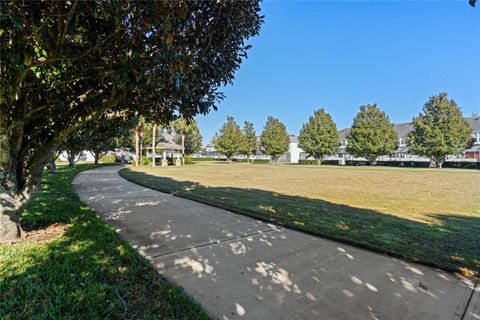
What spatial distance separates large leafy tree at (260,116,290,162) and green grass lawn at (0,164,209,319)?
51.7 meters

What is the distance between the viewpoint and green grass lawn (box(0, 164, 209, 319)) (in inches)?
101

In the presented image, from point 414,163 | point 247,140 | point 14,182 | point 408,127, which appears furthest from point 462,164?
point 14,182

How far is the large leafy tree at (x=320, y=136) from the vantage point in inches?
1961

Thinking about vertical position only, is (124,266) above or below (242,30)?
below

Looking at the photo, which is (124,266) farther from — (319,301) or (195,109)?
(195,109)

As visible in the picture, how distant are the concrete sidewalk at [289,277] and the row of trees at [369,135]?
44.2 meters

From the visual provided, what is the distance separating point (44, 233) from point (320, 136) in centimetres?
4901

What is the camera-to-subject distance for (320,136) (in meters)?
49.7

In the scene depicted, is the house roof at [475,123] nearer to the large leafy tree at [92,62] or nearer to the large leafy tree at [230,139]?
the large leafy tree at [230,139]

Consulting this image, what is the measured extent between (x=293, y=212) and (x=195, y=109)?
12.4ft

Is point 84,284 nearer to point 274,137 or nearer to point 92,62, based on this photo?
point 92,62

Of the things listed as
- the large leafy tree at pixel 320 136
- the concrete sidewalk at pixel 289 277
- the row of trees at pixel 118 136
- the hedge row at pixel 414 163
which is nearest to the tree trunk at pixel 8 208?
the row of trees at pixel 118 136

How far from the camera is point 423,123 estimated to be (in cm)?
4075

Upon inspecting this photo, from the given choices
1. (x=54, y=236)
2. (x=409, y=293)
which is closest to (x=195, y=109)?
(x=54, y=236)
